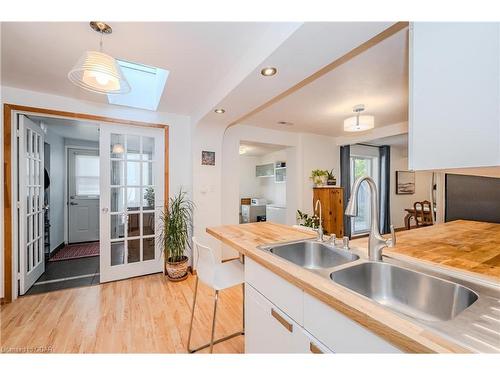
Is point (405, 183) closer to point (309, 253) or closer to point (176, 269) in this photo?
point (309, 253)

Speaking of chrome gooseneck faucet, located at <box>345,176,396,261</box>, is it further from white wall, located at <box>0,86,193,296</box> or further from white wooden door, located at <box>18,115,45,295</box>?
white wooden door, located at <box>18,115,45,295</box>

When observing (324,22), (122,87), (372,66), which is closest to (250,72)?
(324,22)

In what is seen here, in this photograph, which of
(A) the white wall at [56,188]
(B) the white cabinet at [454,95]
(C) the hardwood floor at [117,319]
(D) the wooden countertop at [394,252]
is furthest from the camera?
(A) the white wall at [56,188]

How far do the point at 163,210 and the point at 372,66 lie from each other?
9.76 ft

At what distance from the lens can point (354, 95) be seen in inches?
103

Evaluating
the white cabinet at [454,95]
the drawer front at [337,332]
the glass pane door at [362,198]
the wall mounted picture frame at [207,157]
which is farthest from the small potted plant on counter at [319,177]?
the drawer front at [337,332]

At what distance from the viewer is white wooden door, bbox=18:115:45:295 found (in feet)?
8.33

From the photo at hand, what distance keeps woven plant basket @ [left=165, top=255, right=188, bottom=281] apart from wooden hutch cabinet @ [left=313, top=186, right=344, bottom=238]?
2632 millimetres

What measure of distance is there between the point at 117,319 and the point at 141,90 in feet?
8.71

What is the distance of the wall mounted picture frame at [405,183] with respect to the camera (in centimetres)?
595

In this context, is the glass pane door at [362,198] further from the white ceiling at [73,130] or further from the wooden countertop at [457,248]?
the white ceiling at [73,130]

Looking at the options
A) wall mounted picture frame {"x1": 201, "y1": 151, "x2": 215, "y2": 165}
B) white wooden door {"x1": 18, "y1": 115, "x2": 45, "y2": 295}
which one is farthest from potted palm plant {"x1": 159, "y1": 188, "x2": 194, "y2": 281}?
white wooden door {"x1": 18, "y1": 115, "x2": 45, "y2": 295}

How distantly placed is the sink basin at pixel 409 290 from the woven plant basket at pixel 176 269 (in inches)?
95.3
